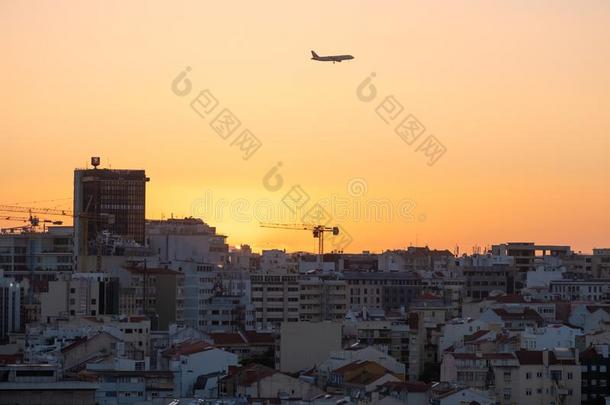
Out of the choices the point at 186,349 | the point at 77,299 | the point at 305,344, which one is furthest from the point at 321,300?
the point at 186,349

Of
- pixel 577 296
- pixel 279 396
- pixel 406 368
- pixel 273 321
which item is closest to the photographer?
pixel 279 396

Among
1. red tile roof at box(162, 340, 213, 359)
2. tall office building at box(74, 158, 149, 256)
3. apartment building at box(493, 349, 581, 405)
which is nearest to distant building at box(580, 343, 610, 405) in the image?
apartment building at box(493, 349, 581, 405)

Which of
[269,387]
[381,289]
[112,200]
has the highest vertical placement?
[112,200]

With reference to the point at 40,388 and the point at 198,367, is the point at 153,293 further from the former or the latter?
the point at 40,388

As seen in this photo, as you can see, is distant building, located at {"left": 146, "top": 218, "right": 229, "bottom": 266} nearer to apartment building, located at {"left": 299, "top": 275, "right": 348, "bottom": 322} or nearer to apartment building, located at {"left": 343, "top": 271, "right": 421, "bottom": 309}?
apartment building, located at {"left": 343, "top": 271, "right": 421, "bottom": 309}

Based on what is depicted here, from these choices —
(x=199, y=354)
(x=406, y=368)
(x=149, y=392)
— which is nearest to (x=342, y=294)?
(x=406, y=368)

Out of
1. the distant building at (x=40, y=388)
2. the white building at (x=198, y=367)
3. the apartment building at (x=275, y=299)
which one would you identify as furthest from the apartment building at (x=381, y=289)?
the distant building at (x=40, y=388)

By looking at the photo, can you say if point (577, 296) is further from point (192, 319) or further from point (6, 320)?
point (6, 320)

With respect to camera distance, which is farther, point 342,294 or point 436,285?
point 436,285
